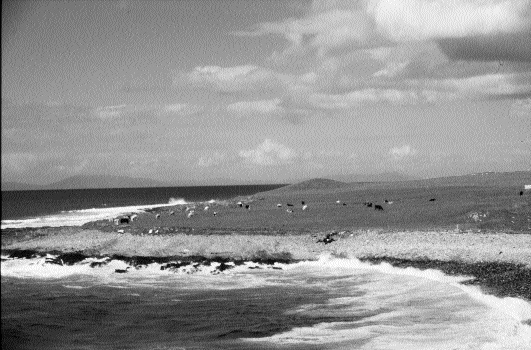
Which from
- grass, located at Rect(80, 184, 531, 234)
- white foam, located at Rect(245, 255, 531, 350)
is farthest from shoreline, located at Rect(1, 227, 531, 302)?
grass, located at Rect(80, 184, 531, 234)

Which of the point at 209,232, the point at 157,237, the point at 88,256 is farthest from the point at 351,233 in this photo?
the point at 88,256

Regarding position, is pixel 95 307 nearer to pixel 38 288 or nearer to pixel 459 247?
pixel 38 288

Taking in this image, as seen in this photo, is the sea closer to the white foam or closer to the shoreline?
the white foam

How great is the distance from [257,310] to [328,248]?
15.5m

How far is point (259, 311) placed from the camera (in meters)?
23.1

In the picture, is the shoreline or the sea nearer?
the sea

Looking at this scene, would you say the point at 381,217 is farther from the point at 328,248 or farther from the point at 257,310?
the point at 257,310

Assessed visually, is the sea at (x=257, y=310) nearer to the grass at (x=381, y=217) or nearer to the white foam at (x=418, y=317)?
the white foam at (x=418, y=317)

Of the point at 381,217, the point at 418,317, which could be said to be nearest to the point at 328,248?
the point at 381,217

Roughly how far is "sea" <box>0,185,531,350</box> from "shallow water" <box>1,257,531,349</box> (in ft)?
0.13

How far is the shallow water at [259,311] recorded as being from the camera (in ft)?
59.9

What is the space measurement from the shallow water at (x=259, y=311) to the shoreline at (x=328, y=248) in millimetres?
2294

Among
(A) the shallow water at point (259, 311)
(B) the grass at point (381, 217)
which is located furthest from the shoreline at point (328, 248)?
(B) the grass at point (381, 217)

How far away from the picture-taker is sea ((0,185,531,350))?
18266 mm
